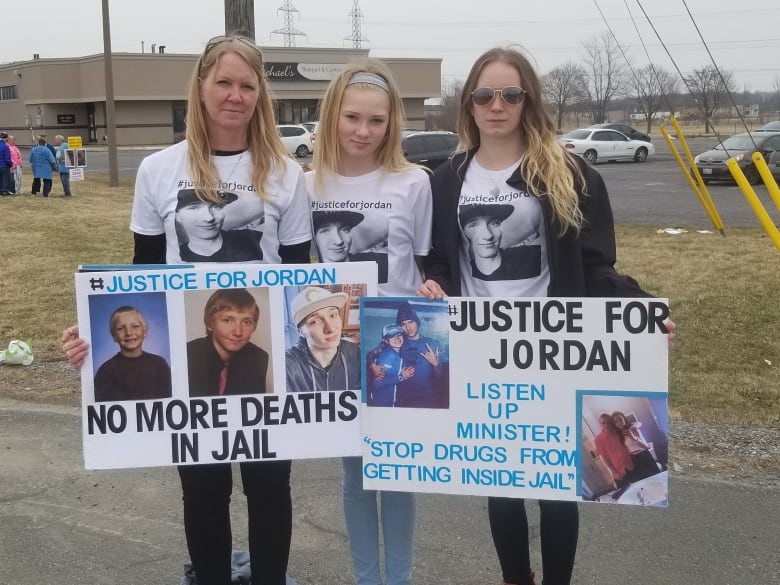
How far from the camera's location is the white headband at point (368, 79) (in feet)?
8.86

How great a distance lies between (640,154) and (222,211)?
107 ft

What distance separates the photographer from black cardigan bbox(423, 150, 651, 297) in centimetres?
263

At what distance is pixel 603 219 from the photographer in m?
A: 2.72

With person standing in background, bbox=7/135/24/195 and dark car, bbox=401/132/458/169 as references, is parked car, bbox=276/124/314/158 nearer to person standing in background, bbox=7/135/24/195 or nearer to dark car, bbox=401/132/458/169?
dark car, bbox=401/132/458/169

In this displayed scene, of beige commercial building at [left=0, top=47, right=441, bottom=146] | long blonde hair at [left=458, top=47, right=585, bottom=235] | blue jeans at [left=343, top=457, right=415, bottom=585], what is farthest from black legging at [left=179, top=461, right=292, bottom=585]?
beige commercial building at [left=0, top=47, right=441, bottom=146]

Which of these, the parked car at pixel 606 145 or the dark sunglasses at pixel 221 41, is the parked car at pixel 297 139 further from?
the dark sunglasses at pixel 221 41

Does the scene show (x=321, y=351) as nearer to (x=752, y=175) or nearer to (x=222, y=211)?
(x=222, y=211)

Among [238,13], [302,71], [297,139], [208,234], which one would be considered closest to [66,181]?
[238,13]

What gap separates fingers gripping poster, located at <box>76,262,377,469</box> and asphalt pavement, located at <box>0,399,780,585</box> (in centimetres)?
85

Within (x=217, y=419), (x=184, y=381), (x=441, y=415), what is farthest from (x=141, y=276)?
(x=441, y=415)

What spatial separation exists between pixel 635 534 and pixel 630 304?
1.46 metres

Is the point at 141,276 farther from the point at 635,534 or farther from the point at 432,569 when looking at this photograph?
the point at 635,534

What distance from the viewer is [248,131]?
2742 mm

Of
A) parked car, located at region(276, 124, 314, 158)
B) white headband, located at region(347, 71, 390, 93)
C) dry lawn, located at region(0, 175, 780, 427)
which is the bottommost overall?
dry lawn, located at region(0, 175, 780, 427)
